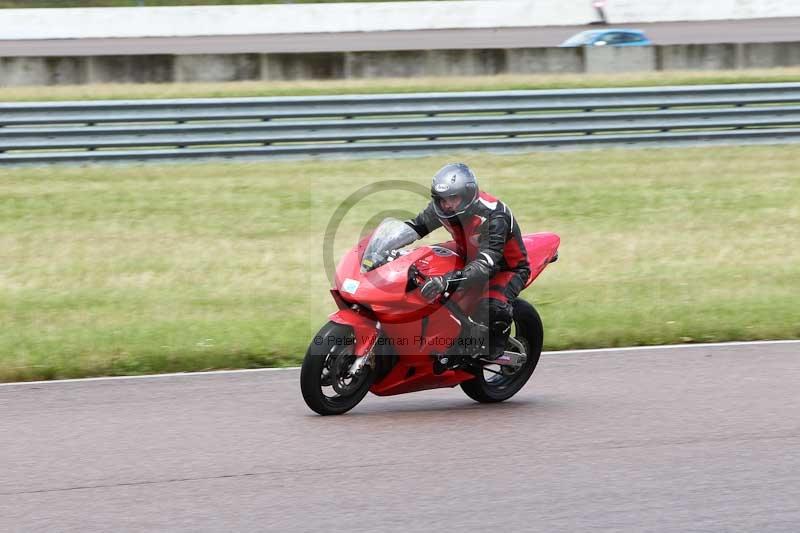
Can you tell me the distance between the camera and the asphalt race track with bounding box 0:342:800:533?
5.46m

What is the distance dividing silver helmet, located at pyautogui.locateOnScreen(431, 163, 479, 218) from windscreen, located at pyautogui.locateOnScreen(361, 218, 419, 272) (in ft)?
0.94

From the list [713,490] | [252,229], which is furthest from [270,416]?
[252,229]

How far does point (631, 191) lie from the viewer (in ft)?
50.5

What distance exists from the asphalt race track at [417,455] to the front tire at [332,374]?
5.2 inches

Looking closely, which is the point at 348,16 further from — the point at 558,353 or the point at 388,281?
the point at 388,281

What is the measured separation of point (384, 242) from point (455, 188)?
0.56 meters

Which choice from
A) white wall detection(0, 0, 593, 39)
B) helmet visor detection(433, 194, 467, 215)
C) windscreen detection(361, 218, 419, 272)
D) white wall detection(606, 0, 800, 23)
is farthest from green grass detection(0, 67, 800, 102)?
helmet visor detection(433, 194, 467, 215)

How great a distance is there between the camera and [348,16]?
120ft

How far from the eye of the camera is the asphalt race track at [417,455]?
5457 millimetres

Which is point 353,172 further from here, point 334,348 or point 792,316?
point 334,348

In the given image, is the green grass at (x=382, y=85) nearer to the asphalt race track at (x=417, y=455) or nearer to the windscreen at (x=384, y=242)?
the asphalt race track at (x=417, y=455)

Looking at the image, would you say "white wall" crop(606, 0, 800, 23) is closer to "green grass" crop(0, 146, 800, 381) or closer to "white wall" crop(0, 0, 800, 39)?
"white wall" crop(0, 0, 800, 39)

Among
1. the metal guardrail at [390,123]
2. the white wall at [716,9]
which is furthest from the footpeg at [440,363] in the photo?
Result: the white wall at [716,9]

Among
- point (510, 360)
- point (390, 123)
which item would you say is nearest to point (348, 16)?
point (390, 123)
